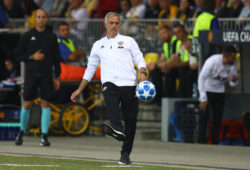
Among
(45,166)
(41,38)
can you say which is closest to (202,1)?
(41,38)

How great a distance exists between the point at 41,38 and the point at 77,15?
6.87m

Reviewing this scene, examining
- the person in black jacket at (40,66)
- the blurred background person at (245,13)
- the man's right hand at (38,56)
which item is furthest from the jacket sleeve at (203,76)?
the man's right hand at (38,56)

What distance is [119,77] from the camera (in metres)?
11.3

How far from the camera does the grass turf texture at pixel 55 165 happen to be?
34.6 ft

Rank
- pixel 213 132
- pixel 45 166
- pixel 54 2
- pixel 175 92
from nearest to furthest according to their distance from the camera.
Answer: pixel 45 166 < pixel 213 132 < pixel 175 92 < pixel 54 2

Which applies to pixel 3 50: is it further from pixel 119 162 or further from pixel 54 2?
pixel 119 162

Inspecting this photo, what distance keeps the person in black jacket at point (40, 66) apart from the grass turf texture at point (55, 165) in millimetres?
3291

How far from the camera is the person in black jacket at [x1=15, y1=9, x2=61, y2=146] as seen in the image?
15383 mm

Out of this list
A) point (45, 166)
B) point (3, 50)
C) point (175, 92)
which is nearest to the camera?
point (45, 166)

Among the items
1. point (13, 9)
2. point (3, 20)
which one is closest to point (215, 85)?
point (3, 20)

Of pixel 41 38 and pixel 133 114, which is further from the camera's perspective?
pixel 41 38

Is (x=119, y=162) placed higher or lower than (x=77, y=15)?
lower

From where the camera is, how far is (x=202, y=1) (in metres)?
16.9

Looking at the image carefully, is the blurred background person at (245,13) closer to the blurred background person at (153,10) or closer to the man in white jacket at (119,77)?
the blurred background person at (153,10)
